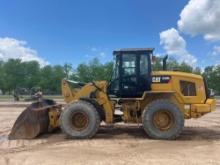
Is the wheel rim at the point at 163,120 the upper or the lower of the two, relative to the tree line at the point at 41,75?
lower

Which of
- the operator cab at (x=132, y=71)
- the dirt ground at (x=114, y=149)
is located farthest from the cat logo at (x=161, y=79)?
the dirt ground at (x=114, y=149)

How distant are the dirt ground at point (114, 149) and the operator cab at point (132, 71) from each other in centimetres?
149

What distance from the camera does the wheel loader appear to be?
12.4 metres

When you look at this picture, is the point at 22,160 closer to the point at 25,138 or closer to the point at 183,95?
the point at 25,138

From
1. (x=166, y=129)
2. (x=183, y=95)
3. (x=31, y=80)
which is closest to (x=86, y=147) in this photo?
(x=166, y=129)

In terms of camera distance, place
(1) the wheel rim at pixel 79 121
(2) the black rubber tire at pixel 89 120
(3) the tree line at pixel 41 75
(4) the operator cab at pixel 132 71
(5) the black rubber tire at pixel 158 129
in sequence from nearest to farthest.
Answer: (5) the black rubber tire at pixel 158 129, (2) the black rubber tire at pixel 89 120, (1) the wheel rim at pixel 79 121, (4) the operator cab at pixel 132 71, (3) the tree line at pixel 41 75

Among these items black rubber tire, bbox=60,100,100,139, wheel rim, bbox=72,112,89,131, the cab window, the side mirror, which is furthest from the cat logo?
wheel rim, bbox=72,112,89,131

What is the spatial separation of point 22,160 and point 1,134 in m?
5.20

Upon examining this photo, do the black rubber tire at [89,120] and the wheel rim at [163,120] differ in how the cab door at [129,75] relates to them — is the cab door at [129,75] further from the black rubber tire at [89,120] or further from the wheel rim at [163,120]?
the black rubber tire at [89,120]

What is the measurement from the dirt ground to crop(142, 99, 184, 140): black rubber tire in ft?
0.86

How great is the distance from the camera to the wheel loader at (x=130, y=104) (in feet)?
40.7

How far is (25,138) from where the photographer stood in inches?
490

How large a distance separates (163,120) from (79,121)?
265cm

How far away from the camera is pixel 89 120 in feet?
40.9
